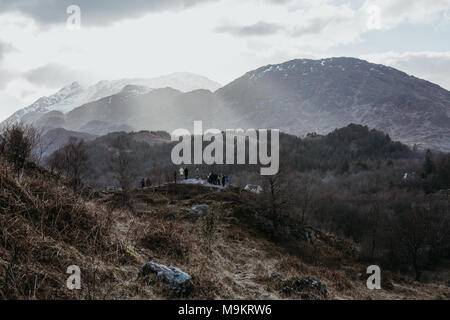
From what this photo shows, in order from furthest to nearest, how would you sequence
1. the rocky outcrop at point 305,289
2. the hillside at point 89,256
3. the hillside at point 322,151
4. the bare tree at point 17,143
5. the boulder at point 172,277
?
the hillside at point 322,151, the bare tree at point 17,143, the rocky outcrop at point 305,289, the boulder at point 172,277, the hillside at point 89,256

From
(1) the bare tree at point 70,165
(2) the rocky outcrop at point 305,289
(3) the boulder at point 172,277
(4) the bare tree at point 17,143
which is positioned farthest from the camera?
(1) the bare tree at point 70,165

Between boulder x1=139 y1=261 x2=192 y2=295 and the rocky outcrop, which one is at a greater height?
boulder x1=139 y1=261 x2=192 y2=295

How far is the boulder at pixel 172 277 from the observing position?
5.21 m

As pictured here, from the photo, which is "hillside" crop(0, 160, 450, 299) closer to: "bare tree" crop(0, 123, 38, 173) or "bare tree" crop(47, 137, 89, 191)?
"bare tree" crop(0, 123, 38, 173)

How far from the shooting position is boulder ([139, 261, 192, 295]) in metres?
5.21

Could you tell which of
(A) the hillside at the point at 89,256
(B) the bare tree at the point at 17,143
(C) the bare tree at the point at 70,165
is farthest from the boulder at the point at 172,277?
(B) the bare tree at the point at 17,143

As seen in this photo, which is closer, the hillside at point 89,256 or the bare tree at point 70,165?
the hillside at point 89,256

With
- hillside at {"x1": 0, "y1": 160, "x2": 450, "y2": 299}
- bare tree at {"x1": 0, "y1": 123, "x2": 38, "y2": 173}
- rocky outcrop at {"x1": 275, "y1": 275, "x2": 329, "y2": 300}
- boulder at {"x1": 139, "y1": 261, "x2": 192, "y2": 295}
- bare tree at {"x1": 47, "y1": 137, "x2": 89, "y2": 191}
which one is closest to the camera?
hillside at {"x1": 0, "y1": 160, "x2": 450, "y2": 299}

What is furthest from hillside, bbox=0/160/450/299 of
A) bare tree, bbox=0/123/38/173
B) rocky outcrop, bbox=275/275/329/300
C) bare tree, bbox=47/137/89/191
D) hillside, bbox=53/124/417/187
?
hillside, bbox=53/124/417/187

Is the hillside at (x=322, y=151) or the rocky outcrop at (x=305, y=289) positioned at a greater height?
the hillside at (x=322, y=151)

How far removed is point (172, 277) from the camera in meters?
5.32

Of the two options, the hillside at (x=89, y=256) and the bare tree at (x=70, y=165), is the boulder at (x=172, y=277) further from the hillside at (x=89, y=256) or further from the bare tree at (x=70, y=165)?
the bare tree at (x=70, y=165)
